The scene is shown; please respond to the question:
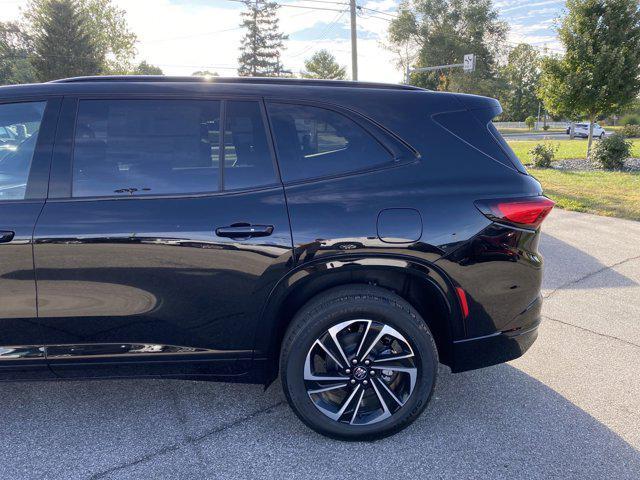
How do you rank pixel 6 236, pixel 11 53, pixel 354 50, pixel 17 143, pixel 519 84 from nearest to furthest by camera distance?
pixel 6 236
pixel 17 143
pixel 354 50
pixel 11 53
pixel 519 84

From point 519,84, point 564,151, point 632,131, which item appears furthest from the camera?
point 519,84

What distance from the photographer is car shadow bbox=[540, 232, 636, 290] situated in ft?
16.4

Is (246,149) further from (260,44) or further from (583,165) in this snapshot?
(260,44)

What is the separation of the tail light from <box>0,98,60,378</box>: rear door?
2243 millimetres

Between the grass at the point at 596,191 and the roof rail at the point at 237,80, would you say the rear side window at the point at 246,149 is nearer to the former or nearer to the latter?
the roof rail at the point at 237,80

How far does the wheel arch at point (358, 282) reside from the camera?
2389 mm

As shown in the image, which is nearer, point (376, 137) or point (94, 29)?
point (376, 137)

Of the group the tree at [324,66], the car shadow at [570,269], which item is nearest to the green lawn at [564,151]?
the car shadow at [570,269]

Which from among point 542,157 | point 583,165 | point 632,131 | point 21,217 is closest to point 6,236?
point 21,217

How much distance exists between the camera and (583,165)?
15.1 meters

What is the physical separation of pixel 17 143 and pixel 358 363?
2.16 meters

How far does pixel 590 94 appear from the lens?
14391 millimetres

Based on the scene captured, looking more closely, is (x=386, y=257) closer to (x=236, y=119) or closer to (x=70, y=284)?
(x=236, y=119)

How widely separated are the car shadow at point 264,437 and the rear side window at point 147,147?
1.32 metres
